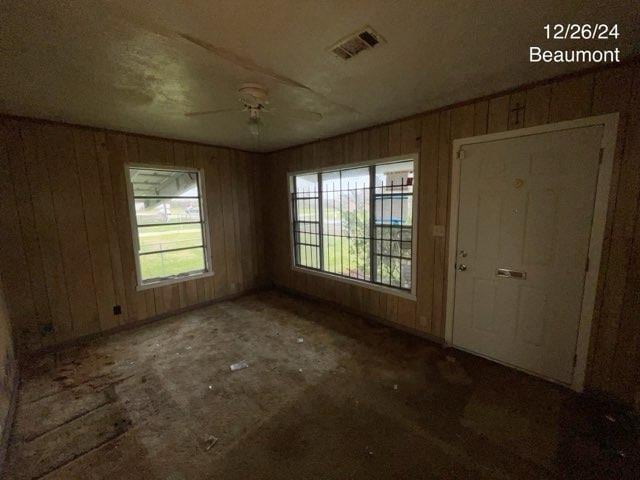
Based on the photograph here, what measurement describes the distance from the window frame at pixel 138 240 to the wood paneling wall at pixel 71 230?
0.19 feet

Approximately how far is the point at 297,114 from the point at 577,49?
2187 mm

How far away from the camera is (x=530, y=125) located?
2141 mm

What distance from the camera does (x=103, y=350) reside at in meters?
2.90

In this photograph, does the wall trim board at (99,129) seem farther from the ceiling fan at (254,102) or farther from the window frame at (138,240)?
the ceiling fan at (254,102)

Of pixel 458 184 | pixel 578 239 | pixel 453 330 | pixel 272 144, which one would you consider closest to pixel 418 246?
pixel 458 184

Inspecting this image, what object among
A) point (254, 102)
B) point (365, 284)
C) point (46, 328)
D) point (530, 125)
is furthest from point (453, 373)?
point (46, 328)

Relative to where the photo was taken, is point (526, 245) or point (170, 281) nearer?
point (526, 245)

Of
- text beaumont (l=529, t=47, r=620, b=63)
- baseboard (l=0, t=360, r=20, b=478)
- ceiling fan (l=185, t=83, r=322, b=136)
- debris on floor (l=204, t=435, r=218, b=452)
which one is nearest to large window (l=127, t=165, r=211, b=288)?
baseboard (l=0, t=360, r=20, b=478)

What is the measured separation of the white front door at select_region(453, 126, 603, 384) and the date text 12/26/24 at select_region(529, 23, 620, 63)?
463 millimetres

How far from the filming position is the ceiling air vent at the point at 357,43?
149cm

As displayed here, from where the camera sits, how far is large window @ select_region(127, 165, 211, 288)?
11.4ft

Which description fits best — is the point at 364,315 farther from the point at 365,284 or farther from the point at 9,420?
the point at 9,420

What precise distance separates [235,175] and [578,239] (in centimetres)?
436

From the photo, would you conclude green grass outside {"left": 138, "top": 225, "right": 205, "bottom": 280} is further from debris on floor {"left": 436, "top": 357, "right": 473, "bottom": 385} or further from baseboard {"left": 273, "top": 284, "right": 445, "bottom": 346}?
debris on floor {"left": 436, "top": 357, "right": 473, "bottom": 385}
